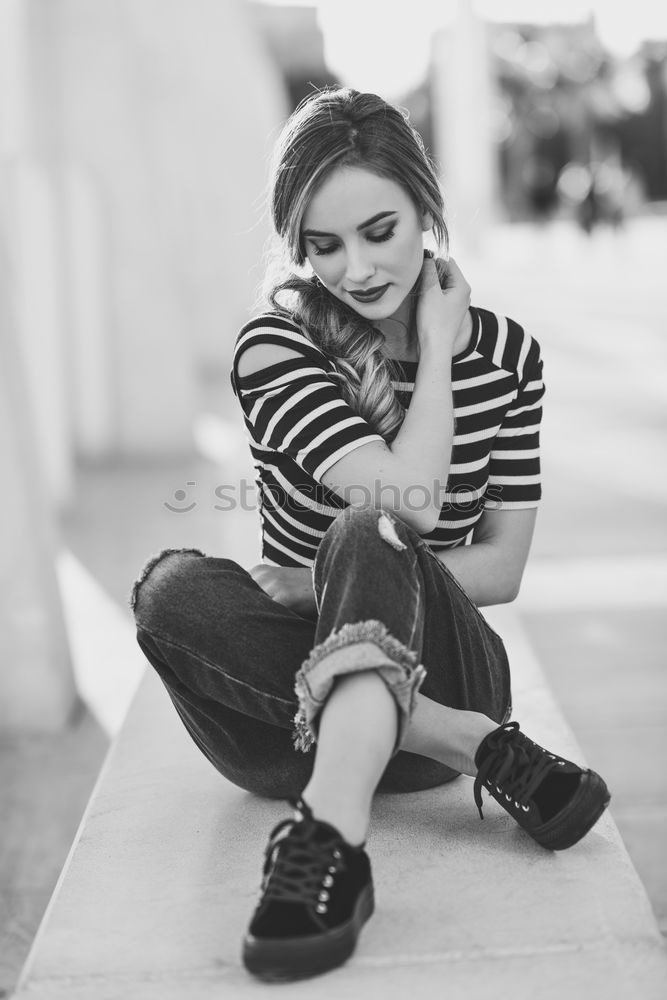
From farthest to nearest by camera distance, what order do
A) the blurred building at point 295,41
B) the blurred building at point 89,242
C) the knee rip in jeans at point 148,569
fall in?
the blurred building at point 295,41 → the blurred building at point 89,242 → the knee rip in jeans at point 148,569

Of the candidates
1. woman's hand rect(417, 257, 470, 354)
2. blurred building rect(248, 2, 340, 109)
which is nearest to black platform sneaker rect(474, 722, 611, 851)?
woman's hand rect(417, 257, 470, 354)

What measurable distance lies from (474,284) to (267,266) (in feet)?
47.9

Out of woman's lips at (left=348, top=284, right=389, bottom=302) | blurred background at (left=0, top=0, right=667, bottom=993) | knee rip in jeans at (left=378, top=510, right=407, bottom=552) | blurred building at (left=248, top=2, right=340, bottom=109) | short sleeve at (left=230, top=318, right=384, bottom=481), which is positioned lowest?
blurred background at (left=0, top=0, right=667, bottom=993)

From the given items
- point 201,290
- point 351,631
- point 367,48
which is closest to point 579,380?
point 201,290

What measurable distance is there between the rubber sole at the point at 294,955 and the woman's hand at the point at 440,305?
0.95m

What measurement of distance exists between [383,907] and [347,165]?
3.67ft

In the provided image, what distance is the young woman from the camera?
164cm

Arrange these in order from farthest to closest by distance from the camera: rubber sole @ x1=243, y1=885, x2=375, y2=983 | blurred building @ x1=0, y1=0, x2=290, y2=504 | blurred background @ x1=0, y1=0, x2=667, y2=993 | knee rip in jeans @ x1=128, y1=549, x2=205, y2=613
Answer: blurred building @ x1=0, y1=0, x2=290, y2=504 → blurred background @ x1=0, y1=0, x2=667, y2=993 → knee rip in jeans @ x1=128, y1=549, x2=205, y2=613 → rubber sole @ x1=243, y1=885, x2=375, y2=983

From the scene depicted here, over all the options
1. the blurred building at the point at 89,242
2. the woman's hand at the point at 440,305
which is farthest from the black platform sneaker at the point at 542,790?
the blurred building at the point at 89,242

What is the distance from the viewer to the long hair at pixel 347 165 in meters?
1.94

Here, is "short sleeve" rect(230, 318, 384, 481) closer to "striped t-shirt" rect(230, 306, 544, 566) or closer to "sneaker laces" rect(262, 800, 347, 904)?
"striped t-shirt" rect(230, 306, 544, 566)

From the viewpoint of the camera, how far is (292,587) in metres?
2.00

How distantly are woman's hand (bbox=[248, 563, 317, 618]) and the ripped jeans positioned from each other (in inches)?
3.4

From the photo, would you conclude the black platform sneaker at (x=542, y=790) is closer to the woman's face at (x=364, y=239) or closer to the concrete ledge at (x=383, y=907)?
the concrete ledge at (x=383, y=907)
